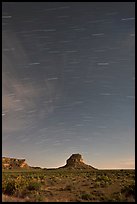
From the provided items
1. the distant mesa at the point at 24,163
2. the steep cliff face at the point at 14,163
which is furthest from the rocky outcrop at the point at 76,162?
the steep cliff face at the point at 14,163

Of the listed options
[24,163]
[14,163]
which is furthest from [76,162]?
[14,163]

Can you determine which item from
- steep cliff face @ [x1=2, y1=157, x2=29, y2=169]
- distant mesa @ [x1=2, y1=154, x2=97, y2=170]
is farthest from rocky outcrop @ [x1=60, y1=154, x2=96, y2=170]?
steep cliff face @ [x1=2, y1=157, x2=29, y2=169]

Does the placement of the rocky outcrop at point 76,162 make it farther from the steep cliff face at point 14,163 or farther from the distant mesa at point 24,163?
the steep cliff face at point 14,163

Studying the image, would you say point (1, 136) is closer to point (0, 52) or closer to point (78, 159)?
point (0, 52)

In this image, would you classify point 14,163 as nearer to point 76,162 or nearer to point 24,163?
point 24,163

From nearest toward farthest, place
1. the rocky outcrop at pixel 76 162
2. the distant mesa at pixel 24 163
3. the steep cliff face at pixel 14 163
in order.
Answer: the rocky outcrop at pixel 76 162 → the distant mesa at pixel 24 163 → the steep cliff face at pixel 14 163

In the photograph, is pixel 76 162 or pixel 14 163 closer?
pixel 76 162

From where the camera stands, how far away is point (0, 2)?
933 cm

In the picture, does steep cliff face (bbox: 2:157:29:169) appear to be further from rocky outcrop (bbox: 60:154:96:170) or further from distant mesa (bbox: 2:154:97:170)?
rocky outcrop (bbox: 60:154:96:170)

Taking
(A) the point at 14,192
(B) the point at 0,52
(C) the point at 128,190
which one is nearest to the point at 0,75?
(B) the point at 0,52

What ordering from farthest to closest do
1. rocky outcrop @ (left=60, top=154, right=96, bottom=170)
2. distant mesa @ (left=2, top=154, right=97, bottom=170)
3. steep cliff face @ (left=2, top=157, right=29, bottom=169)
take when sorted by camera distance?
steep cliff face @ (left=2, top=157, right=29, bottom=169)
distant mesa @ (left=2, top=154, right=97, bottom=170)
rocky outcrop @ (left=60, top=154, right=96, bottom=170)

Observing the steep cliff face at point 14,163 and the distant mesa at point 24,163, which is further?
the steep cliff face at point 14,163

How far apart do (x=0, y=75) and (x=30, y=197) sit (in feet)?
23.5

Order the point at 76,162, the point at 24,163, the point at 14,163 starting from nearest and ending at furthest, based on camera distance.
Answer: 1. the point at 76,162
2. the point at 24,163
3. the point at 14,163
